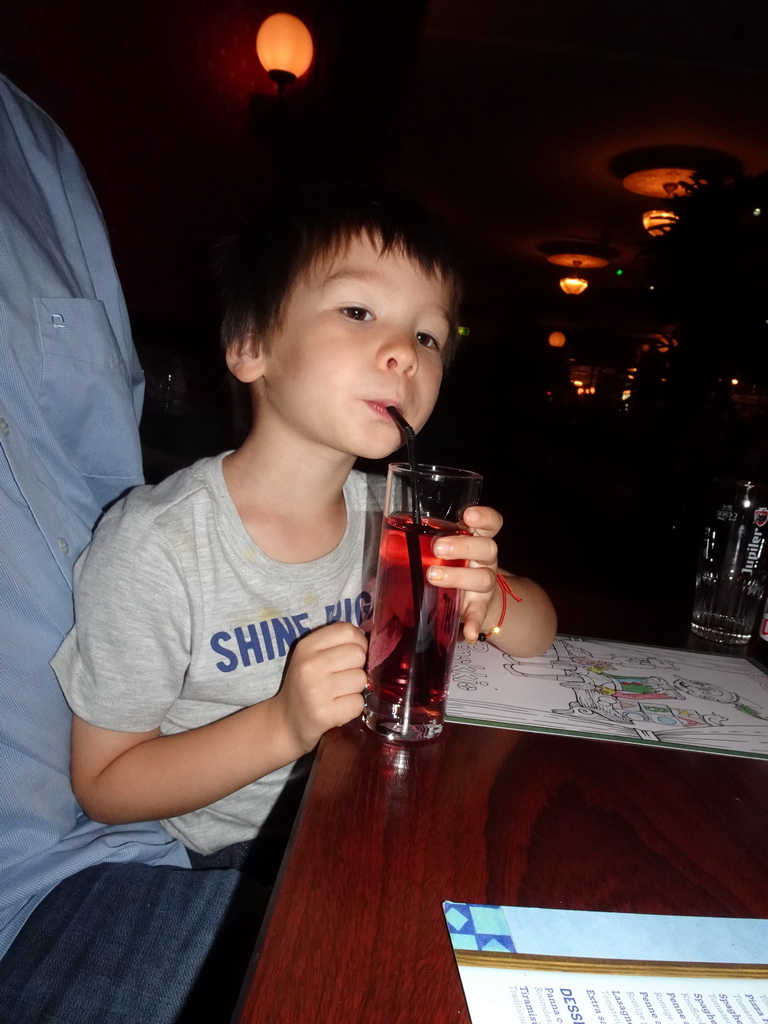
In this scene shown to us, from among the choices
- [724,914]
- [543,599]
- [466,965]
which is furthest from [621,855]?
[543,599]

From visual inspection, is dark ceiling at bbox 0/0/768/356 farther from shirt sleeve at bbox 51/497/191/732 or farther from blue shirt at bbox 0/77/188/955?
shirt sleeve at bbox 51/497/191/732

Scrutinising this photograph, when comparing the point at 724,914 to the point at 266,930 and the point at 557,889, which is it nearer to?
the point at 557,889

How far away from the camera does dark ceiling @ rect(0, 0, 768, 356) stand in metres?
2.34

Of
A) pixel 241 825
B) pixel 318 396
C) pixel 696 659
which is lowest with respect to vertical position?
pixel 241 825

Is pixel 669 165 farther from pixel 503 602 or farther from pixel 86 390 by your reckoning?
pixel 86 390

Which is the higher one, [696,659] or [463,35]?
[463,35]

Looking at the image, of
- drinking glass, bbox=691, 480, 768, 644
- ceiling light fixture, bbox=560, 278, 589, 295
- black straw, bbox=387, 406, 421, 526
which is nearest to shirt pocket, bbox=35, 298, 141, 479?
black straw, bbox=387, 406, 421, 526

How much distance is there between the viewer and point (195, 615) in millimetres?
912

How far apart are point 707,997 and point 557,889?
0.11 m

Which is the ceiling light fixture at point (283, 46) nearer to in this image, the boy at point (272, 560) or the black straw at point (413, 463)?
the boy at point (272, 560)

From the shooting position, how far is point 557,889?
48cm

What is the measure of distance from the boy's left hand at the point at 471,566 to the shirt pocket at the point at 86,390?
0.55 meters

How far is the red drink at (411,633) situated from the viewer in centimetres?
69

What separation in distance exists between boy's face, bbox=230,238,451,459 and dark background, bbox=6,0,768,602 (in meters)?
0.57
